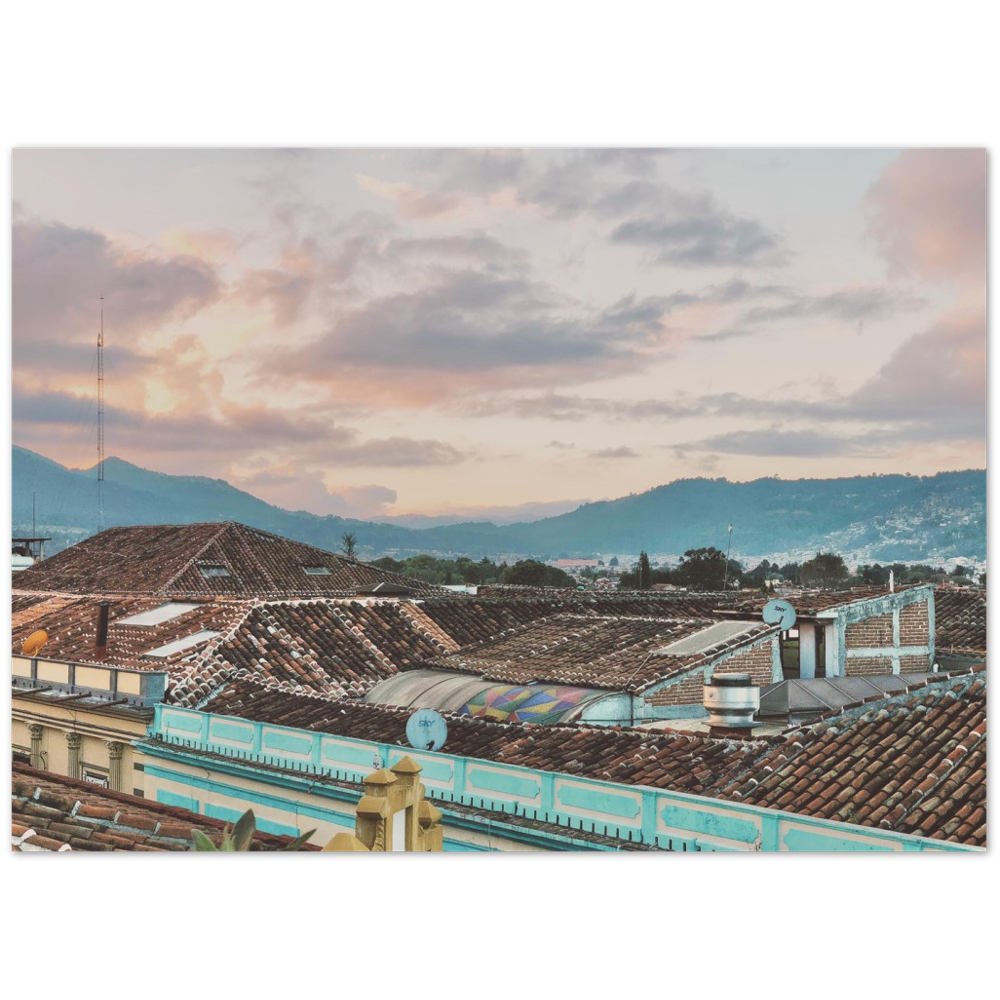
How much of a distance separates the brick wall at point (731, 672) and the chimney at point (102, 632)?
396 cm

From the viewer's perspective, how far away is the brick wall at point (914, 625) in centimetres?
765

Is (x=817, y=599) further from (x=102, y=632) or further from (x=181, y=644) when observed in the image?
(x=102, y=632)

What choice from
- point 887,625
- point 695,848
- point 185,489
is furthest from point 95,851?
point 887,625

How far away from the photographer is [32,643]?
7074 millimetres

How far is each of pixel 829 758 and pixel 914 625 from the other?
9.01 ft

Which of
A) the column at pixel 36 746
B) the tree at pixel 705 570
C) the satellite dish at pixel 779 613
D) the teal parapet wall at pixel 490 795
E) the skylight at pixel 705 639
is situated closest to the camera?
the teal parapet wall at pixel 490 795

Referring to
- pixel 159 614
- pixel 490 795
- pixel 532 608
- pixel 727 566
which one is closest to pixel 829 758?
pixel 490 795

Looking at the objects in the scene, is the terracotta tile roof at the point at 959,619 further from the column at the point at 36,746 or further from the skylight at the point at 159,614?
the skylight at the point at 159,614

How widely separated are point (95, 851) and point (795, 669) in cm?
479

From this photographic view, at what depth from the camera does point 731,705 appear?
20.4ft

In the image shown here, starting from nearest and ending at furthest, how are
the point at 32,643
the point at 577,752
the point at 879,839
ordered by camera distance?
the point at 879,839 < the point at 577,752 < the point at 32,643

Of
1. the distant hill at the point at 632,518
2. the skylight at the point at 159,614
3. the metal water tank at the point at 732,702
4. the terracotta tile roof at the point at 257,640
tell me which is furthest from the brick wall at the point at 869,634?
the skylight at the point at 159,614

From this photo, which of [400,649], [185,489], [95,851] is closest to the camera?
[95,851]
